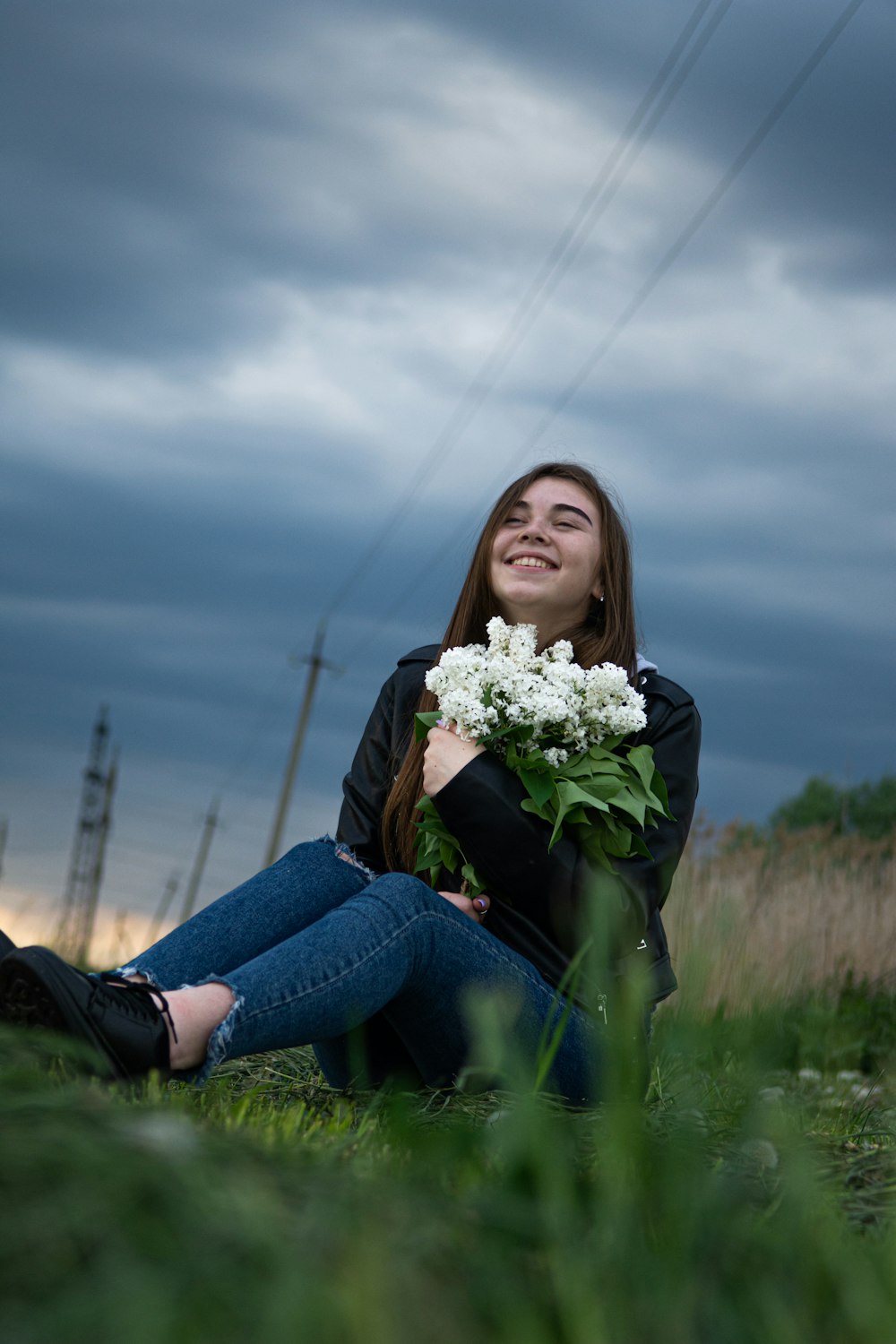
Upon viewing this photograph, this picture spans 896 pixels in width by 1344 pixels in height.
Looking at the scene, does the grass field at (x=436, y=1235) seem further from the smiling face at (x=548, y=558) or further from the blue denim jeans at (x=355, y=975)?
the smiling face at (x=548, y=558)

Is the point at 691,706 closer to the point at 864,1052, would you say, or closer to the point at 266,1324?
the point at 266,1324

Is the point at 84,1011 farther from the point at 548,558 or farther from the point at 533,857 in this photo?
the point at 548,558

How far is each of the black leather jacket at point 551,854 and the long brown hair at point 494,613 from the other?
131 millimetres

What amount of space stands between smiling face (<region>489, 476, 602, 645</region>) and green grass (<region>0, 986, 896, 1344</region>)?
2.04 meters

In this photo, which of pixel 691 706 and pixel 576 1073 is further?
pixel 691 706

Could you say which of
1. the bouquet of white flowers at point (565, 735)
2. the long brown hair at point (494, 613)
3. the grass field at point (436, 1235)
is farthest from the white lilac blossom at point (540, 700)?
the grass field at point (436, 1235)

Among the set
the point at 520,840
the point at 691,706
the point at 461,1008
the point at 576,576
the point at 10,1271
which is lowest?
→ the point at 10,1271

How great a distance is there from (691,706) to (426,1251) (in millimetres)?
2242

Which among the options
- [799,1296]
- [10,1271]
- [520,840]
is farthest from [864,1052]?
[10,1271]

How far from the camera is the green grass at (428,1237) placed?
3.37 ft

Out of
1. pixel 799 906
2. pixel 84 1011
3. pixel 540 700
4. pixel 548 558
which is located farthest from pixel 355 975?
pixel 799 906

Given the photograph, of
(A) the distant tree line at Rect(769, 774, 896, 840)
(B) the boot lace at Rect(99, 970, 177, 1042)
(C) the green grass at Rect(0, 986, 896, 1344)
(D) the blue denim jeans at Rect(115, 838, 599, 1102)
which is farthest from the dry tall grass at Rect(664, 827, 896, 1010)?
(A) the distant tree line at Rect(769, 774, 896, 840)

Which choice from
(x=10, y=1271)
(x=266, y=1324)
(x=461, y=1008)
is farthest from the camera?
(x=461, y=1008)

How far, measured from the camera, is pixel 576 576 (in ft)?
11.6
